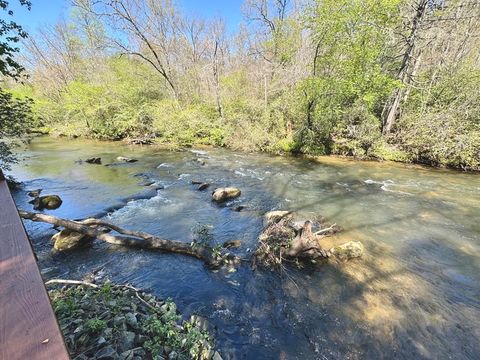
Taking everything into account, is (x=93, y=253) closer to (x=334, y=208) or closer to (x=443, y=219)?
(x=334, y=208)

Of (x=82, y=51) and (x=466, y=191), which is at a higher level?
(x=82, y=51)

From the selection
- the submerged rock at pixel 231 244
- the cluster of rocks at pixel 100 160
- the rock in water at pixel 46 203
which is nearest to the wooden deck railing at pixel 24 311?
the submerged rock at pixel 231 244

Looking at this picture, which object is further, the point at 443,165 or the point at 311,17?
the point at 311,17

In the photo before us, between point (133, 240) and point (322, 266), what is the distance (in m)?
4.04

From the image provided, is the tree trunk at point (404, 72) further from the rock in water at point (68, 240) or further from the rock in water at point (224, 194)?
the rock in water at point (68, 240)

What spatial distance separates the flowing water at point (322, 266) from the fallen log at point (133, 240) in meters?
0.20

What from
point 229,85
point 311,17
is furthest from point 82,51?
point 311,17

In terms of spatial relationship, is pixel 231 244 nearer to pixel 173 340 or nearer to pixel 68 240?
pixel 173 340

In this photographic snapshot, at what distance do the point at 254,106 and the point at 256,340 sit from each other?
52.9 ft

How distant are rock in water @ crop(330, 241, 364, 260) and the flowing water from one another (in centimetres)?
15

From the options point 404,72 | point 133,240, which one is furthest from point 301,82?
point 133,240

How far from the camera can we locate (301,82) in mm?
15008

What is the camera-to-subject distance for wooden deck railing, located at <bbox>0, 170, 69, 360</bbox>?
85 cm

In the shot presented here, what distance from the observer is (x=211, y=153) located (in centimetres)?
1662
